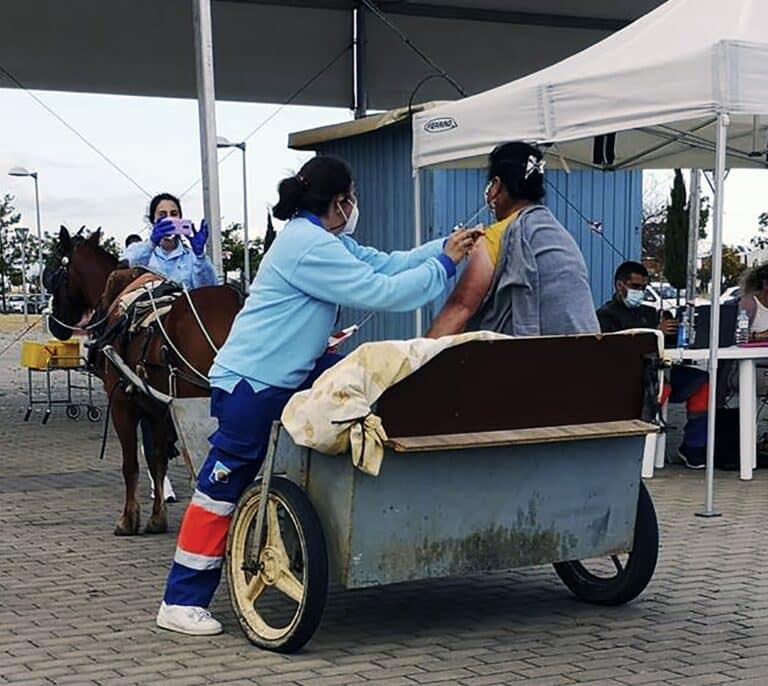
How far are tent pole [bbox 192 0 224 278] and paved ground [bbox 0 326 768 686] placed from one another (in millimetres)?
3409

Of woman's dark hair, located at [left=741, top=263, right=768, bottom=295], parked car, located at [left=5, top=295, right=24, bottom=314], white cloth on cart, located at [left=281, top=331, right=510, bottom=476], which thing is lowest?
parked car, located at [left=5, top=295, right=24, bottom=314]

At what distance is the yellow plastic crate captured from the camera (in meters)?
14.5

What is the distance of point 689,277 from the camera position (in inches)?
613

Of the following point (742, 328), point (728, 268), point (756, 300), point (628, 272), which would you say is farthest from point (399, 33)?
point (728, 268)

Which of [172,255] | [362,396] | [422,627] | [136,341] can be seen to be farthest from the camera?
[172,255]

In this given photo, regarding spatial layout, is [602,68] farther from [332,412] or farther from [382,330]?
[382,330]

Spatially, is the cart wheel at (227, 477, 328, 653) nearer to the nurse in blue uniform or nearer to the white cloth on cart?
the nurse in blue uniform

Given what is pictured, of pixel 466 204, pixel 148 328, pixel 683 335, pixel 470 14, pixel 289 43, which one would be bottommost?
pixel 683 335

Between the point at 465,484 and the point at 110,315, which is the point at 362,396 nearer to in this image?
the point at 465,484

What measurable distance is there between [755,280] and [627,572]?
6219 mm

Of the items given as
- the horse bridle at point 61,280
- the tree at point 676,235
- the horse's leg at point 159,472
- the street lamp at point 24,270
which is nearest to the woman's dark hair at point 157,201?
the horse bridle at point 61,280

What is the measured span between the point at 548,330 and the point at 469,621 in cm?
137

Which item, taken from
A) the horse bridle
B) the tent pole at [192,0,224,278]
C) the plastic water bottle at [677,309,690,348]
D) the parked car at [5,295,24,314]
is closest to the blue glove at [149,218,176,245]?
the horse bridle

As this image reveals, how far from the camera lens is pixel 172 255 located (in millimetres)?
8297
